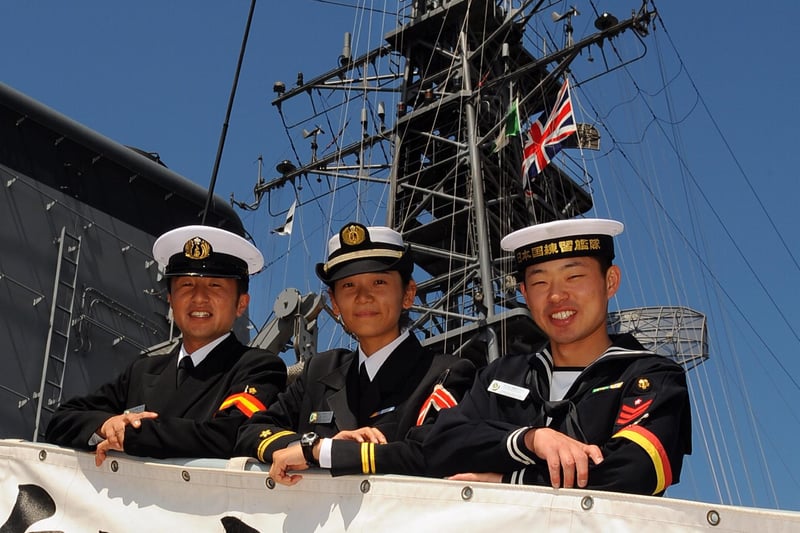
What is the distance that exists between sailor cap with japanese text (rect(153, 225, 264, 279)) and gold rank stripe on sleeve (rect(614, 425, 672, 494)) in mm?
1642

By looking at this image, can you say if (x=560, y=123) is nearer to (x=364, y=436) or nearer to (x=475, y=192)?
(x=475, y=192)

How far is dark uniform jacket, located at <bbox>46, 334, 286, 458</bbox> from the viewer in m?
2.91

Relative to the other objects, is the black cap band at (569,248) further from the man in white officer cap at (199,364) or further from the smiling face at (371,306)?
the man in white officer cap at (199,364)

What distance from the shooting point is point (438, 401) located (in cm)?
290

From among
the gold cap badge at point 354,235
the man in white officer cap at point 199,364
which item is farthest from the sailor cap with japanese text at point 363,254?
the man in white officer cap at point 199,364

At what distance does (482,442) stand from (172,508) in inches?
36.9

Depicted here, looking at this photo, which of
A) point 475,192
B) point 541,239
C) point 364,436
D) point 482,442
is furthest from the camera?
point 475,192

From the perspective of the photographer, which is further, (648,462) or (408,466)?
(408,466)

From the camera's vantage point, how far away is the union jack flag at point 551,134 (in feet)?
45.8

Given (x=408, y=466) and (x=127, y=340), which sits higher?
(x=127, y=340)

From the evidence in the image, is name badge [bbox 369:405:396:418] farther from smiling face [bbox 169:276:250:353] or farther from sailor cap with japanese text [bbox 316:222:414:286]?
smiling face [bbox 169:276:250:353]

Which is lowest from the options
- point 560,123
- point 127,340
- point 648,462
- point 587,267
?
point 648,462

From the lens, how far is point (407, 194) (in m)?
19.0

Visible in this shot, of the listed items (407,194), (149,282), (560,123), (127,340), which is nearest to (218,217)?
(149,282)
